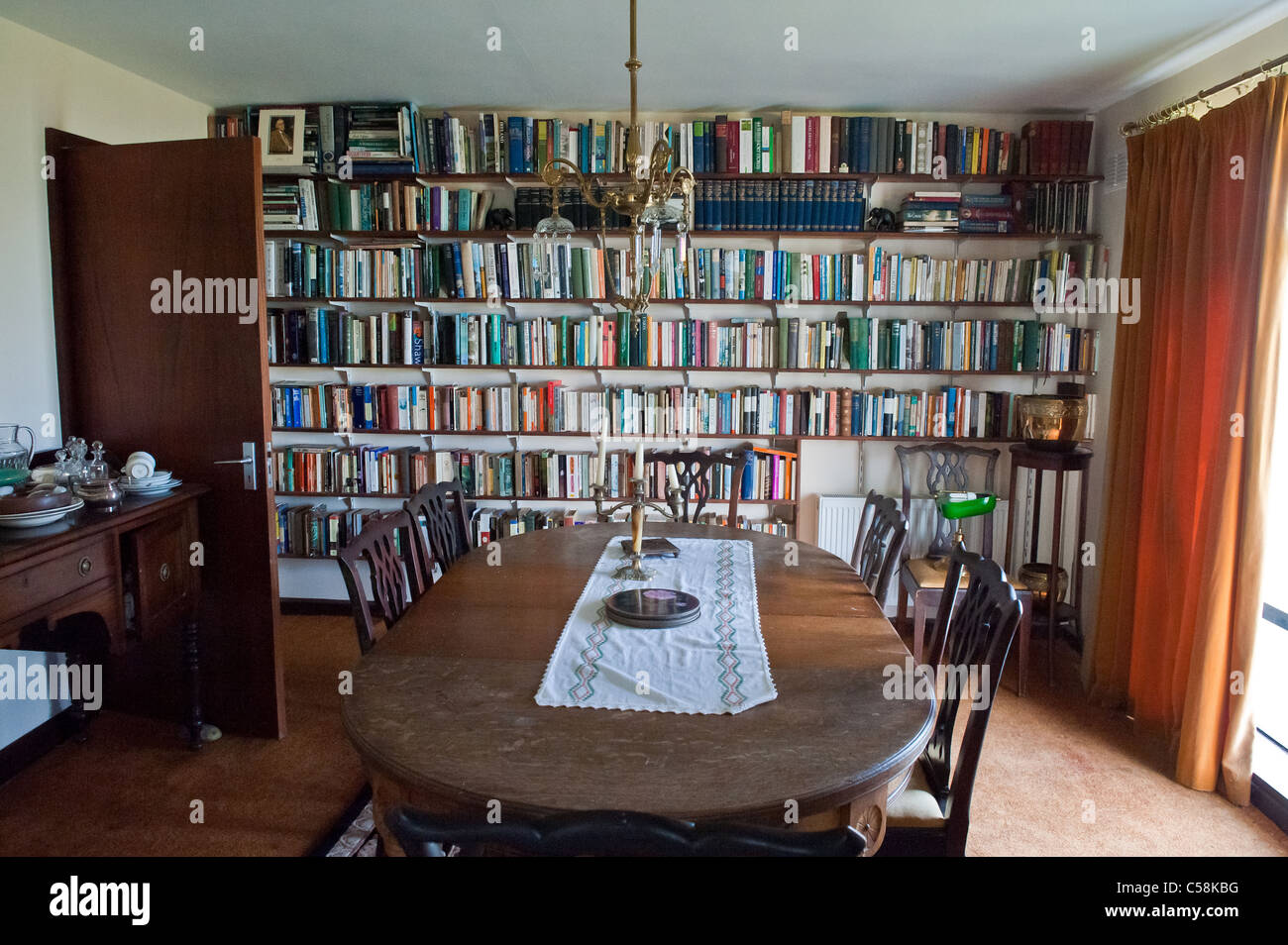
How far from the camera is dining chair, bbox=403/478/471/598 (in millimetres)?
2342

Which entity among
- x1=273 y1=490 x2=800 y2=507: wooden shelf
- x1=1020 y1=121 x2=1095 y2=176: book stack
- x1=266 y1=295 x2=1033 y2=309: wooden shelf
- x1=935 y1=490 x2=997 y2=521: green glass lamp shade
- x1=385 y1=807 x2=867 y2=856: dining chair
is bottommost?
x1=273 y1=490 x2=800 y2=507: wooden shelf

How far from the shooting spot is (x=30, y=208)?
269cm

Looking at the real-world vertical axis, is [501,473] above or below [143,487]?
below

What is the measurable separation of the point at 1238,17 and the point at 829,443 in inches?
88.2

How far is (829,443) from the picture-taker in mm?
4023

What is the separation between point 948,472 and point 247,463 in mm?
3136

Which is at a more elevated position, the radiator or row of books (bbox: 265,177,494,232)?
row of books (bbox: 265,177,494,232)

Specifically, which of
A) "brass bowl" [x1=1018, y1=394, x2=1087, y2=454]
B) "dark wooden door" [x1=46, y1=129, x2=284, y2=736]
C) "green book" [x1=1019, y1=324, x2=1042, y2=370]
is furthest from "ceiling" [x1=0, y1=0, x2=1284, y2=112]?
"brass bowl" [x1=1018, y1=394, x2=1087, y2=454]

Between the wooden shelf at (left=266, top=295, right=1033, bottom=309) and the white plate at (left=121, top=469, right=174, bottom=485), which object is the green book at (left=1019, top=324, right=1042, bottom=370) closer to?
the wooden shelf at (left=266, top=295, right=1033, bottom=309)

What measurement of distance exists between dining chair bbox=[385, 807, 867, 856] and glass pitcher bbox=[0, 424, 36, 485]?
2.20m

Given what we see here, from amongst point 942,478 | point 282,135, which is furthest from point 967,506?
point 282,135

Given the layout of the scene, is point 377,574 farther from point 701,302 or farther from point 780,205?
point 780,205

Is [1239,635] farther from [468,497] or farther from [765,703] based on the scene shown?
[468,497]

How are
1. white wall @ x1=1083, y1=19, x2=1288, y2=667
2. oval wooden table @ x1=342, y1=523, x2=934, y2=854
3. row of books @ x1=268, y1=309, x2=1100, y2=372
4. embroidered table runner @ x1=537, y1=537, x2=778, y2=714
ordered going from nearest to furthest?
oval wooden table @ x1=342, y1=523, x2=934, y2=854 < embroidered table runner @ x1=537, y1=537, x2=778, y2=714 < white wall @ x1=1083, y1=19, x2=1288, y2=667 < row of books @ x1=268, y1=309, x2=1100, y2=372
